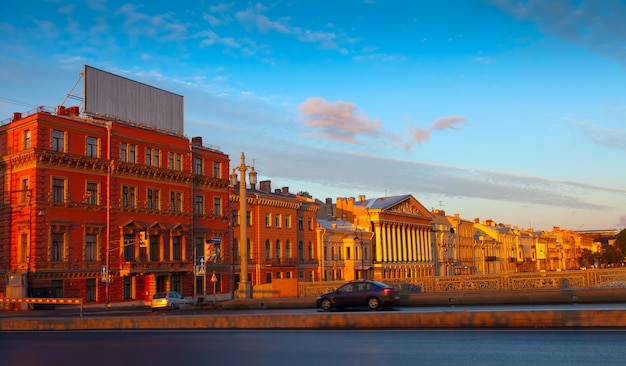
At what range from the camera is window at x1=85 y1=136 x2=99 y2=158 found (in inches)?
2057

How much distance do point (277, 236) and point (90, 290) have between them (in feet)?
86.4

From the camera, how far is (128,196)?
55.7 metres

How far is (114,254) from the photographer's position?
175 feet

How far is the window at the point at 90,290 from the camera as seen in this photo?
5059 centimetres

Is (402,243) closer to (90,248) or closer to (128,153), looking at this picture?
(128,153)

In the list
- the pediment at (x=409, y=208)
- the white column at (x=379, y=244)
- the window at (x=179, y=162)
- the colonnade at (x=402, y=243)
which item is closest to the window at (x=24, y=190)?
the window at (x=179, y=162)

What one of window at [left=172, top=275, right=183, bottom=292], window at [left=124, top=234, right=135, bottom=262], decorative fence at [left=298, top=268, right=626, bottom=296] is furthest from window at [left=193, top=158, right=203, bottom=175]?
decorative fence at [left=298, top=268, right=626, bottom=296]

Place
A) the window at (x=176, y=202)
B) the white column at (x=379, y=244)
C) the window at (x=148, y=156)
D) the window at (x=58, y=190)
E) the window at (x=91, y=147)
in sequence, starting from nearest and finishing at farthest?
1. the window at (x=58, y=190)
2. the window at (x=91, y=147)
3. the window at (x=148, y=156)
4. the window at (x=176, y=202)
5. the white column at (x=379, y=244)

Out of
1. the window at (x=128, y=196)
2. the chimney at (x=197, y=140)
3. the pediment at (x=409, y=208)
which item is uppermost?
the chimney at (x=197, y=140)

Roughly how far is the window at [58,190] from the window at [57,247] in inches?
107

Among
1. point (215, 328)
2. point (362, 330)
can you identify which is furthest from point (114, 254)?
point (362, 330)

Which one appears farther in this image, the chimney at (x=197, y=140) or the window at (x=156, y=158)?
the chimney at (x=197, y=140)

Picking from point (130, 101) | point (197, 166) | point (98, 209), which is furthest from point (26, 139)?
point (197, 166)

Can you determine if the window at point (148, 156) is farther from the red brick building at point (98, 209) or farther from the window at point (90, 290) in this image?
the window at point (90, 290)
